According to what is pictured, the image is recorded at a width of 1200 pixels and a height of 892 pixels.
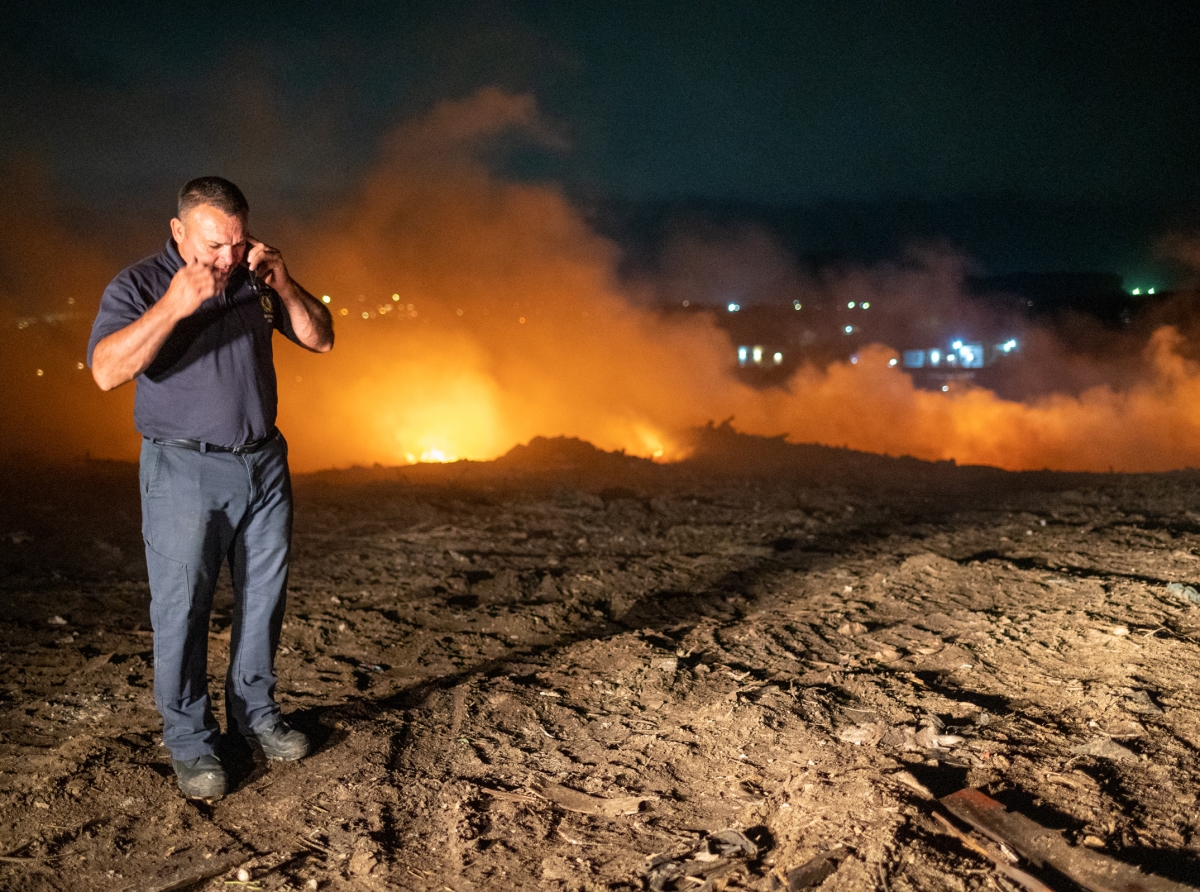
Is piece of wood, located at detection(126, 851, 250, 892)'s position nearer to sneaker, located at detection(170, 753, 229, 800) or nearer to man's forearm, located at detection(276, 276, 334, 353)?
sneaker, located at detection(170, 753, 229, 800)

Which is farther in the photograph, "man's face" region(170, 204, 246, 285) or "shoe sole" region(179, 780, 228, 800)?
"shoe sole" region(179, 780, 228, 800)

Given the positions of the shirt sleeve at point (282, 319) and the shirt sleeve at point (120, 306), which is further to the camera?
the shirt sleeve at point (282, 319)

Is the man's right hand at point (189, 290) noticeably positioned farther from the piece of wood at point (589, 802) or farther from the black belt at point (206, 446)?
the piece of wood at point (589, 802)

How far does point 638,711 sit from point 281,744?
1.46 metres

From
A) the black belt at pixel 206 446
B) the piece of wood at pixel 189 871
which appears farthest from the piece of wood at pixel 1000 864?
the black belt at pixel 206 446

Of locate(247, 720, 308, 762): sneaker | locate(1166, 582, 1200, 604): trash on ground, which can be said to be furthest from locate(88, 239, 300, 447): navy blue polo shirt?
locate(1166, 582, 1200, 604): trash on ground

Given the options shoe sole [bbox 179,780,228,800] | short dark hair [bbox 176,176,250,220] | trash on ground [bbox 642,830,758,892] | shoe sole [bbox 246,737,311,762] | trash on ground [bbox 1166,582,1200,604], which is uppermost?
short dark hair [bbox 176,176,250,220]

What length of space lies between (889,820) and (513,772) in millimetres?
1319

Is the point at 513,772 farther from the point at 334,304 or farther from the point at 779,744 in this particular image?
the point at 334,304

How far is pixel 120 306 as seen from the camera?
2.57 m

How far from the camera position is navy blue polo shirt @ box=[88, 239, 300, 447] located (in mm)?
2621

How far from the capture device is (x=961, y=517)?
7.88m

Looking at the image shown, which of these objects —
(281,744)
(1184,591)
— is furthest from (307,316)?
(1184,591)

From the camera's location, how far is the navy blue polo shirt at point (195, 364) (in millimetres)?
2621
